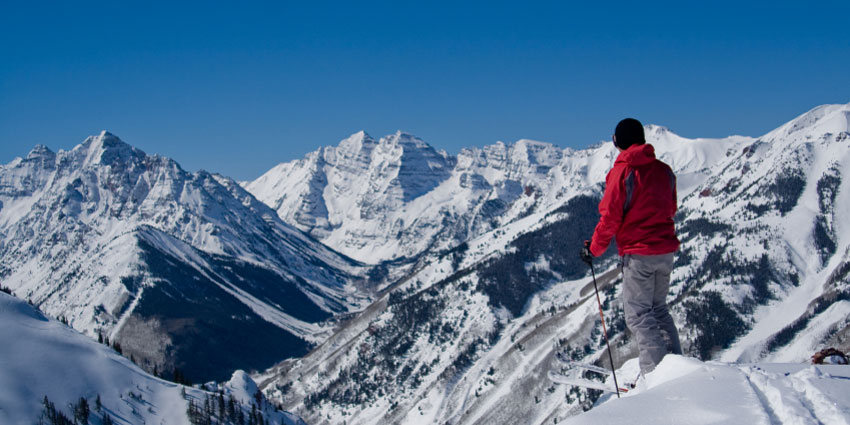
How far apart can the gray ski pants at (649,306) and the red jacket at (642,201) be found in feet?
1.06

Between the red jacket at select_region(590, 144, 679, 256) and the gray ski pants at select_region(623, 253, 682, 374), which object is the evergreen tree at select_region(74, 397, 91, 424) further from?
the red jacket at select_region(590, 144, 679, 256)

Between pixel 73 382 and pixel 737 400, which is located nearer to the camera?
pixel 737 400

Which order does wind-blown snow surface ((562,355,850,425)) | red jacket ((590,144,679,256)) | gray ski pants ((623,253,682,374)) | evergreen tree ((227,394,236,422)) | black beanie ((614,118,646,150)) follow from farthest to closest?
1. evergreen tree ((227,394,236,422))
2. black beanie ((614,118,646,150))
3. gray ski pants ((623,253,682,374))
4. red jacket ((590,144,679,256))
5. wind-blown snow surface ((562,355,850,425))

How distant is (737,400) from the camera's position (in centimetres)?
1023

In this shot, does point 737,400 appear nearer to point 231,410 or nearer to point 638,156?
point 638,156

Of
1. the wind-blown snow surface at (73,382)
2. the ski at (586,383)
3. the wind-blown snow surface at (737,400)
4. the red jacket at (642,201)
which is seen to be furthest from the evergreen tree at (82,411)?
the wind-blown snow surface at (737,400)

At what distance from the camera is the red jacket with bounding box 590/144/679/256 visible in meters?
14.9

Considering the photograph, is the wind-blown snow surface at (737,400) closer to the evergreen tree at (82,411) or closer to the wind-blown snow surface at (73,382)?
the wind-blown snow surface at (73,382)

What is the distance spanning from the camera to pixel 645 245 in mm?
15000

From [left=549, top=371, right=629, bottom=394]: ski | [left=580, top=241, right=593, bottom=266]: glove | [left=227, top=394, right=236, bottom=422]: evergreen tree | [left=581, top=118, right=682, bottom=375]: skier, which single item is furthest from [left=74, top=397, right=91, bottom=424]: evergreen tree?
[left=581, top=118, right=682, bottom=375]: skier

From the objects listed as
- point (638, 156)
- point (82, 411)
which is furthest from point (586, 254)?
point (82, 411)

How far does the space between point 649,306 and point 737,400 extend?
525 cm

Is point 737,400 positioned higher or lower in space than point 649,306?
lower

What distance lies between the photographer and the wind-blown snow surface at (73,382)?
14739 cm
